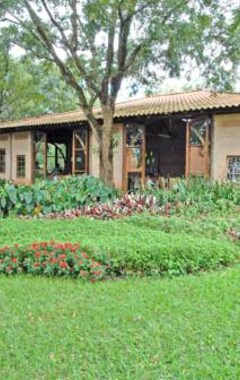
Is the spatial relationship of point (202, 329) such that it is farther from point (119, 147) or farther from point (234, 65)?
point (119, 147)

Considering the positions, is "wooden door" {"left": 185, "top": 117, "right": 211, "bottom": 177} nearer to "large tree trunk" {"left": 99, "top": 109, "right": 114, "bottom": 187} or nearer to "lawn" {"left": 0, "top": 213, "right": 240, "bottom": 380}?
"large tree trunk" {"left": 99, "top": 109, "right": 114, "bottom": 187}

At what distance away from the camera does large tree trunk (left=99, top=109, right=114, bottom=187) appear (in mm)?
14922

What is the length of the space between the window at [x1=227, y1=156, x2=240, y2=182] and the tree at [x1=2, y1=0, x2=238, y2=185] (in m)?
3.13

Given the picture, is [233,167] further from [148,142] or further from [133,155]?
[148,142]

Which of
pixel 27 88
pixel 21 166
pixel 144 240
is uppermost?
pixel 27 88

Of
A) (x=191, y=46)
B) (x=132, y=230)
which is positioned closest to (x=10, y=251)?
(x=132, y=230)

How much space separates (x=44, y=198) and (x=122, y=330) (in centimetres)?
677

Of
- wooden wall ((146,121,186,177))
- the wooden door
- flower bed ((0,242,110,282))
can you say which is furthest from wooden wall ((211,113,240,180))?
flower bed ((0,242,110,282))

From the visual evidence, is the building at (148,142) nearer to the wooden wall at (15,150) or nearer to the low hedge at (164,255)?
the wooden wall at (15,150)

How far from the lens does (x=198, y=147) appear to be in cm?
1620

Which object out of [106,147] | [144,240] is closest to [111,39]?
[106,147]

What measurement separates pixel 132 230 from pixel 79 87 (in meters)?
8.09

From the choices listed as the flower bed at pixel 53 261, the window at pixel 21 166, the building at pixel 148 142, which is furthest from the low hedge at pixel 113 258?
the window at pixel 21 166

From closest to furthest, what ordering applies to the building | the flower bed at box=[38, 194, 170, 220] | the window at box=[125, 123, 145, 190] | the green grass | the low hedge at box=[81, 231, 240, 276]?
the green grass
the low hedge at box=[81, 231, 240, 276]
the flower bed at box=[38, 194, 170, 220]
the building
the window at box=[125, 123, 145, 190]
